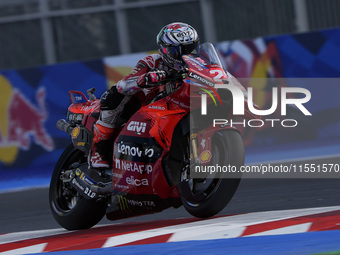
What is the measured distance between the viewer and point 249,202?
7043 mm

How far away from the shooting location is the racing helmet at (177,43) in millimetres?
5527

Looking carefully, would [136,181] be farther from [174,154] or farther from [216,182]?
[216,182]

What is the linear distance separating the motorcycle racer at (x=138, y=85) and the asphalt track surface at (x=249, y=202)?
0.83 meters

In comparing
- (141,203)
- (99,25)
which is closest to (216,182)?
(141,203)

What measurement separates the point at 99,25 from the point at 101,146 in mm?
11465

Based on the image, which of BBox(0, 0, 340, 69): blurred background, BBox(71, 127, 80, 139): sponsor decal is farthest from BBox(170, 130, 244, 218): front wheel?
BBox(0, 0, 340, 69): blurred background

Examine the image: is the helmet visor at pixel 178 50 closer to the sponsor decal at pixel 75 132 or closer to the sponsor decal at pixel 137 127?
the sponsor decal at pixel 137 127

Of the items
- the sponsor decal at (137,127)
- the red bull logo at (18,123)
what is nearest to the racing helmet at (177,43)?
the sponsor decal at (137,127)

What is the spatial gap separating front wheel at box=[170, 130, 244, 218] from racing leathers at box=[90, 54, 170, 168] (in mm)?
653

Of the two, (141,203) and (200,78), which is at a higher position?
(200,78)

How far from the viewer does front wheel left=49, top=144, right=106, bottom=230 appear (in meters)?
6.23

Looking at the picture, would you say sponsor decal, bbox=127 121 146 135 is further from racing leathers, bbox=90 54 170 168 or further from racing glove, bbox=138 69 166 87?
racing glove, bbox=138 69 166 87

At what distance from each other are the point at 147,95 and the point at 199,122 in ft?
2.23

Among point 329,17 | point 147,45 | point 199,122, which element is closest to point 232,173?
point 199,122
